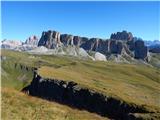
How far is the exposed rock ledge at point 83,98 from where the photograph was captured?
237 feet

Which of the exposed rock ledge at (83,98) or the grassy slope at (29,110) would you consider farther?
the exposed rock ledge at (83,98)

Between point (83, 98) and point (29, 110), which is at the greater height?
point (29, 110)

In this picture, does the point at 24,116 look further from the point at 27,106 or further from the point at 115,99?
the point at 115,99

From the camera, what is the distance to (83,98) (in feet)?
321

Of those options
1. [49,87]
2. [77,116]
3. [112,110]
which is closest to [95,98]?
[112,110]

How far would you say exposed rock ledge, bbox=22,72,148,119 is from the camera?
237 feet

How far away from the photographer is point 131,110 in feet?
223

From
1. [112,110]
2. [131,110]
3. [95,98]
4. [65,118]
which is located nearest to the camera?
[65,118]

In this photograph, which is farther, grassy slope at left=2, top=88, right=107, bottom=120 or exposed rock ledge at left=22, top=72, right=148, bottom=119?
exposed rock ledge at left=22, top=72, right=148, bottom=119

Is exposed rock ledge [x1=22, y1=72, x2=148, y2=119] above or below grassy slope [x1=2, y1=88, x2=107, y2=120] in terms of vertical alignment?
below

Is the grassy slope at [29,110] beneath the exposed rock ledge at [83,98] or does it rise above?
above

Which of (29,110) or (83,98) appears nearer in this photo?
(29,110)

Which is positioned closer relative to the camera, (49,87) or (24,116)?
(24,116)

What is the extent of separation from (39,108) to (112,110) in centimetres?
4983
